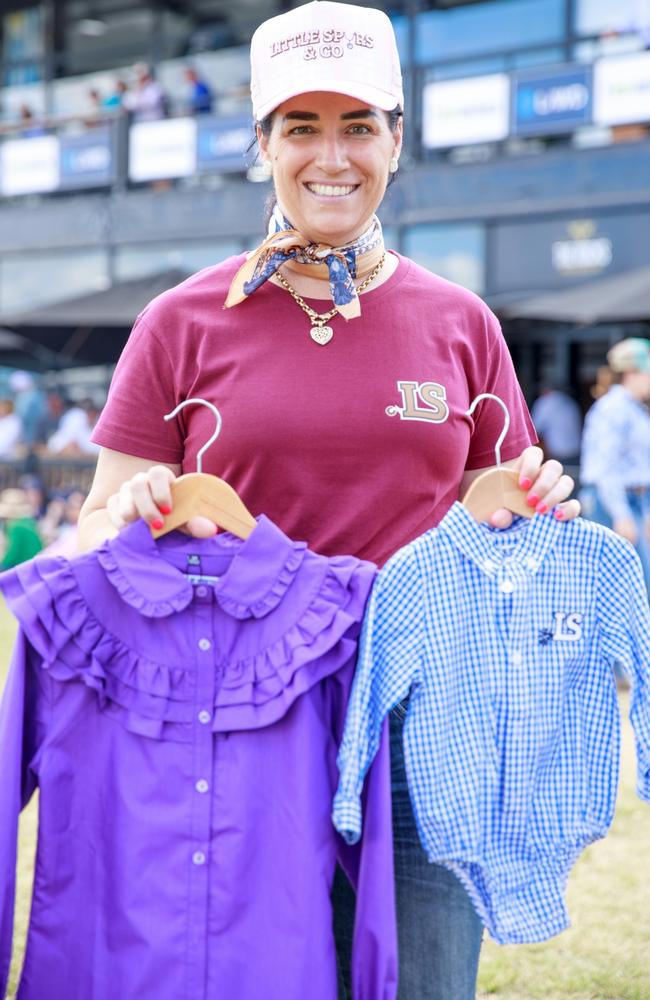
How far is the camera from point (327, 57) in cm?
207

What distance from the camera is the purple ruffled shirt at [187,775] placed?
196 cm

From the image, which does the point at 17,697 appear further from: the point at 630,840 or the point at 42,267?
the point at 42,267

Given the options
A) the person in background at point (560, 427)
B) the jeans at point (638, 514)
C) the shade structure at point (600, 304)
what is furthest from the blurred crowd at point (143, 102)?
the jeans at point (638, 514)

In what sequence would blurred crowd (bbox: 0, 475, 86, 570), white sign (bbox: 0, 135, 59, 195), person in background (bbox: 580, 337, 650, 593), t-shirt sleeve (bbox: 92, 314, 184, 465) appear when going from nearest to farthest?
t-shirt sleeve (bbox: 92, 314, 184, 465) < person in background (bbox: 580, 337, 650, 593) < blurred crowd (bbox: 0, 475, 86, 570) < white sign (bbox: 0, 135, 59, 195)

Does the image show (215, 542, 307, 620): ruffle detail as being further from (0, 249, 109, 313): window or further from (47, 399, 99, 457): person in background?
(0, 249, 109, 313): window

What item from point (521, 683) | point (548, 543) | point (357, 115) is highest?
point (357, 115)

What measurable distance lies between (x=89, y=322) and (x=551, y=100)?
17.1 ft

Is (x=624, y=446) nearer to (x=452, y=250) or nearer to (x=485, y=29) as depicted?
(x=452, y=250)

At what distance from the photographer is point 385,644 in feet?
6.61

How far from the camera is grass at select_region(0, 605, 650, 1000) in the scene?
3691mm

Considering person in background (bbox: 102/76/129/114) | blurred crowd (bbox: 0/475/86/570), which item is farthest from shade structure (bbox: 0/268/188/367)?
person in background (bbox: 102/76/129/114)

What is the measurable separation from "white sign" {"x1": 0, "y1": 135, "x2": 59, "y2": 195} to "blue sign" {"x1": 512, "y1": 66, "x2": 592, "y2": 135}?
6.73 metres

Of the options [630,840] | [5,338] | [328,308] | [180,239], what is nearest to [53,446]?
[5,338]

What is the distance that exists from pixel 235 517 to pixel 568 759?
0.75 meters
